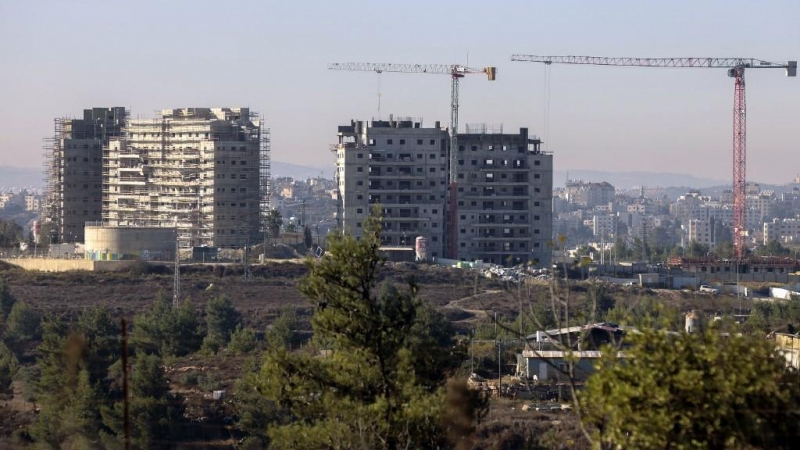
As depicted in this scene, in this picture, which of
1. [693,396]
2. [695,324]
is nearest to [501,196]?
[695,324]

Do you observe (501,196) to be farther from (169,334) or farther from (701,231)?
(701,231)

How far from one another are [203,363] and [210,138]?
30.1 m

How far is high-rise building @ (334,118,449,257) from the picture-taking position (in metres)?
54.6

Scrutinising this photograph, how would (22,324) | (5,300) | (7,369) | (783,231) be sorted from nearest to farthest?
(7,369)
(22,324)
(5,300)
(783,231)

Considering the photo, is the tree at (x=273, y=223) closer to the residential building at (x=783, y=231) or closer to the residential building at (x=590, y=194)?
the residential building at (x=783, y=231)

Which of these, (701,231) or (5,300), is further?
(701,231)

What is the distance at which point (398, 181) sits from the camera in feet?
179

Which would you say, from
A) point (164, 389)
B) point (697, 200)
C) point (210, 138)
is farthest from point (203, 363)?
point (697, 200)

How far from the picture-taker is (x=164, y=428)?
1934 cm

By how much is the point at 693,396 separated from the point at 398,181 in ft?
157

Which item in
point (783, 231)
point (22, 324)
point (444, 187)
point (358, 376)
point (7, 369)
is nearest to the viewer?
point (358, 376)

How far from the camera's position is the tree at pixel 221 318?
34.1 meters

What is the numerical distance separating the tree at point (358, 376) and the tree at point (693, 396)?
272 centimetres

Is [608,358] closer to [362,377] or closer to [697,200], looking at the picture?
[362,377]
